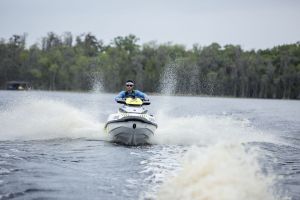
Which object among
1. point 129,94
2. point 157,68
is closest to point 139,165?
point 129,94

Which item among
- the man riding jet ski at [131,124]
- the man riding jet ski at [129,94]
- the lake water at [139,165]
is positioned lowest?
the lake water at [139,165]

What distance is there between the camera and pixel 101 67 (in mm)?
129500

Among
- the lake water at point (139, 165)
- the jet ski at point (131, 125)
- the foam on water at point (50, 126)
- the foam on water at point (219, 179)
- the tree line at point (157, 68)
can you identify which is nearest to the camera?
the foam on water at point (219, 179)

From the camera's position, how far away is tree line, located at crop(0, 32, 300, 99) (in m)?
124

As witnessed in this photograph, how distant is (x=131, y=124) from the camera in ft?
60.5

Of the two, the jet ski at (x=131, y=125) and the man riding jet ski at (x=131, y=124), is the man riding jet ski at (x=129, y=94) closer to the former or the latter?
the man riding jet ski at (x=131, y=124)

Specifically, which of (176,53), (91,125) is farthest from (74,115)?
(176,53)

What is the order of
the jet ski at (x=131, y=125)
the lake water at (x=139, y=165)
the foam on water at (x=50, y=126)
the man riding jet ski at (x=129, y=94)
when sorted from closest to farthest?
the lake water at (x=139, y=165) < the jet ski at (x=131, y=125) < the man riding jet ski at (x=129, y=94) < the foam on water at (x=50, y=126)

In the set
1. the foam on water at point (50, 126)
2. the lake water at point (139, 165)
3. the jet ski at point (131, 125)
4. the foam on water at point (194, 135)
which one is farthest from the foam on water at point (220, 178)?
the foam on water at point (50, 126)

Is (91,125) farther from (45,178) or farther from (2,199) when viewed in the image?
(2,199)

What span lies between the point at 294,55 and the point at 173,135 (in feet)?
410

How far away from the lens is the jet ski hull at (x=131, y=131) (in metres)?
18.5

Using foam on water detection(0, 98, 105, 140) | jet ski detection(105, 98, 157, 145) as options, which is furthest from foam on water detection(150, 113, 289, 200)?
foam on water detection(0, 98, 105, 140)

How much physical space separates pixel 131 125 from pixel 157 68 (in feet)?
340
